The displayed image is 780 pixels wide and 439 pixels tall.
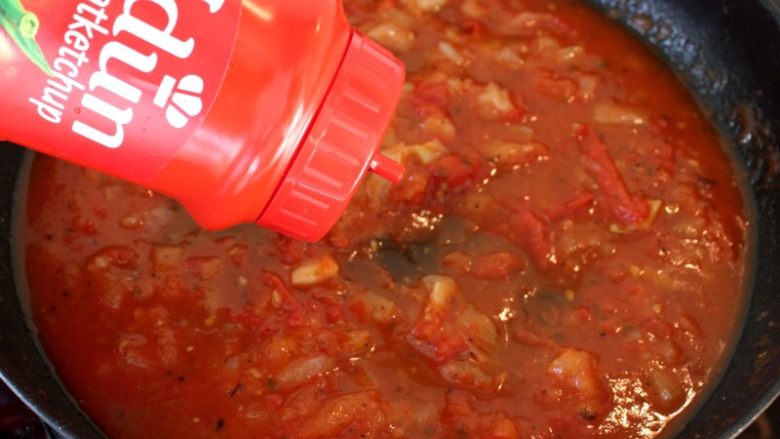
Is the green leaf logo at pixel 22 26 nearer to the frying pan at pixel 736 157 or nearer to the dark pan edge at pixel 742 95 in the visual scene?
the frying pan at pixel 736 157

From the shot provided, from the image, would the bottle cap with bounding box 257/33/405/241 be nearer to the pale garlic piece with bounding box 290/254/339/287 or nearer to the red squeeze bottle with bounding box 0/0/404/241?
the red squeeze bottle with bounding box 0/0/404/241

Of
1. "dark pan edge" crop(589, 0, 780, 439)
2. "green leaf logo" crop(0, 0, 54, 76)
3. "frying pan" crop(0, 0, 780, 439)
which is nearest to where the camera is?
"green leaf logo" crop(0, 0, 54, 76)

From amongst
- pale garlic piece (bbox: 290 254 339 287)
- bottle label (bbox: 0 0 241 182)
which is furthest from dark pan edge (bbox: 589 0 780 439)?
bottle label (bbox: 0 0 241 182)

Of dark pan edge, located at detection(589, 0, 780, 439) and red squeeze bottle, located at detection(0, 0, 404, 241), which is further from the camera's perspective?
dark pan edge, located at detection(589, 0, 780, 439)

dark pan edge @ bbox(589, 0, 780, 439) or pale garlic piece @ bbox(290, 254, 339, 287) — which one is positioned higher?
dark pan edge @ bbox(589, 0, 780, 439)

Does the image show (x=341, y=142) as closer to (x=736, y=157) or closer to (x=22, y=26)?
(x=22, y=26)

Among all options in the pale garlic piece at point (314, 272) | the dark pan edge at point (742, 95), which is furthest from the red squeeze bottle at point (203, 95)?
the dark pan edge at point (742, 95)

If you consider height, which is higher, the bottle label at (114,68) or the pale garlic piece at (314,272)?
the bottle label at (114,68)
